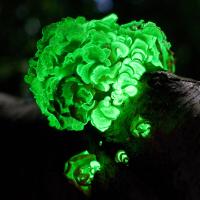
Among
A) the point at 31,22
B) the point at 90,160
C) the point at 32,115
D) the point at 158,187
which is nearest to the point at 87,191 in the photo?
the point at 90,160

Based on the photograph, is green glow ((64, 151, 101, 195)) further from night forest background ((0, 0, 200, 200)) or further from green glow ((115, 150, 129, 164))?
night forest background ((0, 0, 200, 200))

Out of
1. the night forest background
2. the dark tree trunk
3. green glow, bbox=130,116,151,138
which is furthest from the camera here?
the night forest background

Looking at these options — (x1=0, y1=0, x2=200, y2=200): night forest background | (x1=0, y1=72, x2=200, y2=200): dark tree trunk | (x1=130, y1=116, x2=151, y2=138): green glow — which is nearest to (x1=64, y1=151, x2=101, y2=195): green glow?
(x1=0, y1=72, x2=200, y2=200): dark tree trunk

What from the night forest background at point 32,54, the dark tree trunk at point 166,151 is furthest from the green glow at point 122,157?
the night forest background at point 32,54

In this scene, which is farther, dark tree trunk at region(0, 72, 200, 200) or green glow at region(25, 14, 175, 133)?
green glow at region(25, 14, 175, 133)

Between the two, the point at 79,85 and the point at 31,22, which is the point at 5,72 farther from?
the point at 79,85

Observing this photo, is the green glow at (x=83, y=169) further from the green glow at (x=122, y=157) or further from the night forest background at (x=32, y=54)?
the night forest background at (x=32, y=54)

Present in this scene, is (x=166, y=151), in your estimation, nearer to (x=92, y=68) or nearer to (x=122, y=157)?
(x=122, y=157)

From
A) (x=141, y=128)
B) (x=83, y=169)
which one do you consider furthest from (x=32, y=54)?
(x=141, y=128)
